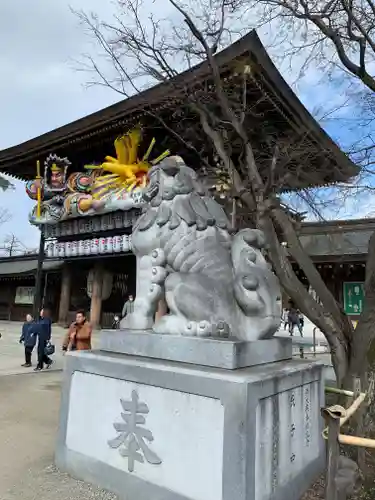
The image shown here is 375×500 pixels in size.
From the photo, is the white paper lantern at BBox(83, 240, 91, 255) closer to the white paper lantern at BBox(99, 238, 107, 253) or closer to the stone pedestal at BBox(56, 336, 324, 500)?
the white paper lantern at BBox(99, 238, 107, 253)

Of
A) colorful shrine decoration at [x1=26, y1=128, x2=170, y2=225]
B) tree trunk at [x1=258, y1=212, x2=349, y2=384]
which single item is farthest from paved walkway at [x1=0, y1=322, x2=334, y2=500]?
colorful shrine decoration at [x1=26, y1=128, x2=170, y2=225]

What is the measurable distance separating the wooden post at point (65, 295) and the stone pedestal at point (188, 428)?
49.7 ft

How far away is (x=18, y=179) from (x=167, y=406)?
18.9 m

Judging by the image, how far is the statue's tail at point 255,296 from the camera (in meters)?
2.80

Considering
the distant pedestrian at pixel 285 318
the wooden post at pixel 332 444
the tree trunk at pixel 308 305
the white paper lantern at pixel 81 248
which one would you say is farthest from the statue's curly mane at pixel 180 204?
the distant pedestrian at pixel 285 318

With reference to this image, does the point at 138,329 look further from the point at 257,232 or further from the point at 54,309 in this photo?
the point at 54,309

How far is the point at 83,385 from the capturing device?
118 inches

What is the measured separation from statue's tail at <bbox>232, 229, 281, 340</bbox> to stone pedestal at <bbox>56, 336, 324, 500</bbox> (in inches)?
10.5

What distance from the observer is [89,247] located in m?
15.7

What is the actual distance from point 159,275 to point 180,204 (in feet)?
1.92

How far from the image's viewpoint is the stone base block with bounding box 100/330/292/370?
246 centimetres

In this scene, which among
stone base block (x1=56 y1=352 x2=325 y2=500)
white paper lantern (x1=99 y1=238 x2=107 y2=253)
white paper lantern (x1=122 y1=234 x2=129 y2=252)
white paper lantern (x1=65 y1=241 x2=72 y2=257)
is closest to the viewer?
stone base block (x1=56 y1=352 x2=325 y2=500)

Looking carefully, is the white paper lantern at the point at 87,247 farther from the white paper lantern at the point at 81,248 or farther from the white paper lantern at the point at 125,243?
the white paper lantern at the point at 125,243

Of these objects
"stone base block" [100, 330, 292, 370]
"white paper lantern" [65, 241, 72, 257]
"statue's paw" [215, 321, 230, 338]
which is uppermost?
"white paper lantern" [65, 241, 72, 257]
